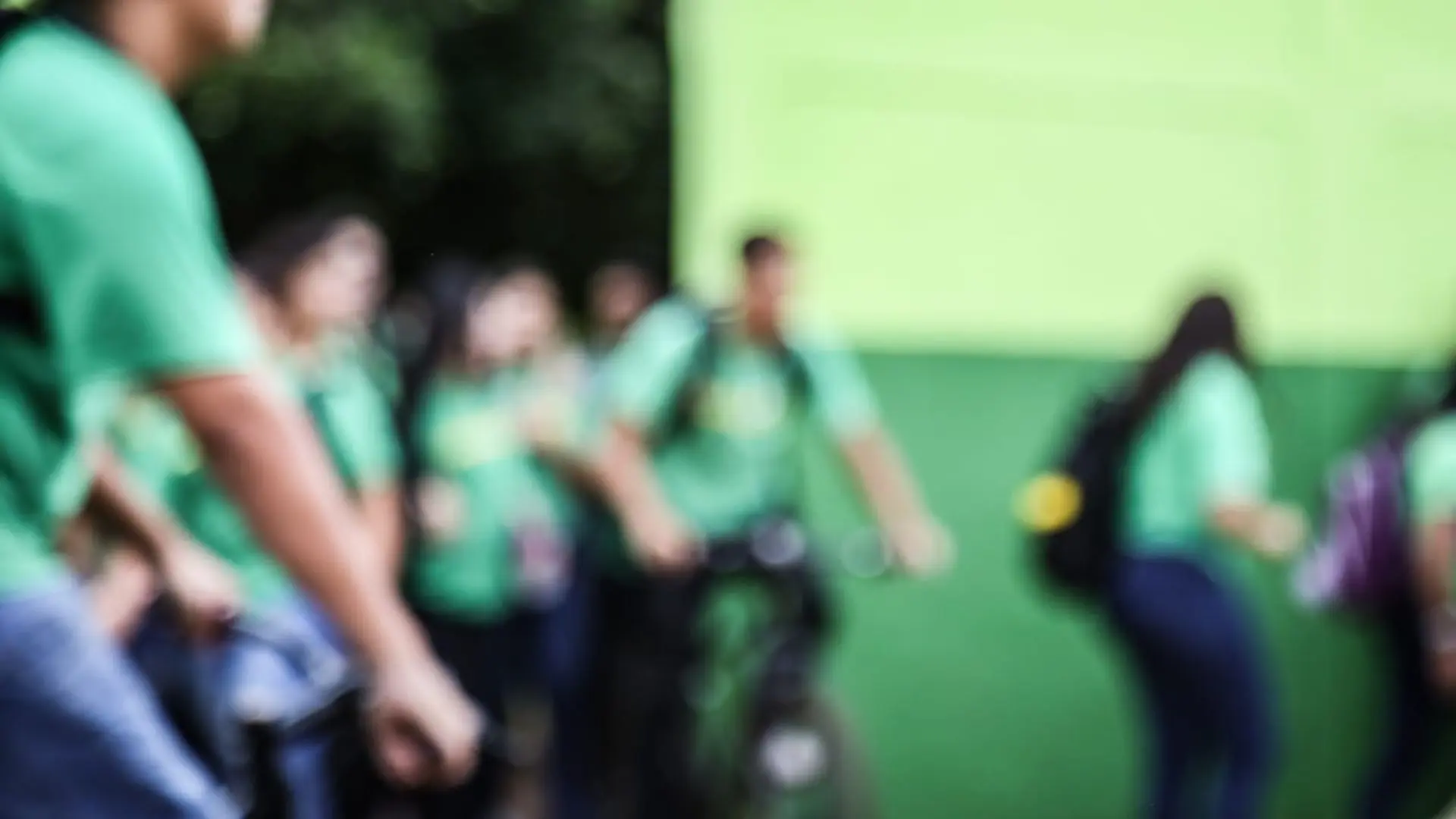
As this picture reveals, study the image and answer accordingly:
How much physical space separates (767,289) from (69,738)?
4.84 metres

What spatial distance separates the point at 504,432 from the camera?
7227 mm

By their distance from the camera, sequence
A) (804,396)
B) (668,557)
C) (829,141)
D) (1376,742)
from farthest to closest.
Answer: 1. (1376,742)
2. (829,141)
3. (804,396)
4. (668,557)

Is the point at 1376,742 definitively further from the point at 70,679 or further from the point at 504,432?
the point at 70,679

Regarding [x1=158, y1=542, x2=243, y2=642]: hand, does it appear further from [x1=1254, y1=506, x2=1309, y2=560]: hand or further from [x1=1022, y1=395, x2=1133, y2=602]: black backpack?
[x1=1022, y1=395, x2=1133, y2=602]: black backpack

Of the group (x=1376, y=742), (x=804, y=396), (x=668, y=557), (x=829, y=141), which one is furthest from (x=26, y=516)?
(x=1376, y=742)

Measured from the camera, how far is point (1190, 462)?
272 inches

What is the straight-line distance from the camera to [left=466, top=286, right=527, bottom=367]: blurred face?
23.6 feet

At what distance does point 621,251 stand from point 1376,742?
9492mm

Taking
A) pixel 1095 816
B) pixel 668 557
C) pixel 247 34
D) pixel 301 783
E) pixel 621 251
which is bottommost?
pixel 621 251

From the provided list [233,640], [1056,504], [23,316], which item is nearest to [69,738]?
[23,316]

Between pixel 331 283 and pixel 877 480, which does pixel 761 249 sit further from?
pixel 331 283

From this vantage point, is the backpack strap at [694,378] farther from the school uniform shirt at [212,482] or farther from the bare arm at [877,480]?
the school uniform shirt at [212,482]

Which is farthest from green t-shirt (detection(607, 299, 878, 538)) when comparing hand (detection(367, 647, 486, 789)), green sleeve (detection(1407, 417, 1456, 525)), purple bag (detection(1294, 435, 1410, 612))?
hand (detection(367, 647, 486, 789))

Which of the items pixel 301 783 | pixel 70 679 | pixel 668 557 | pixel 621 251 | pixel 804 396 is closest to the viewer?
pixel 70 679
